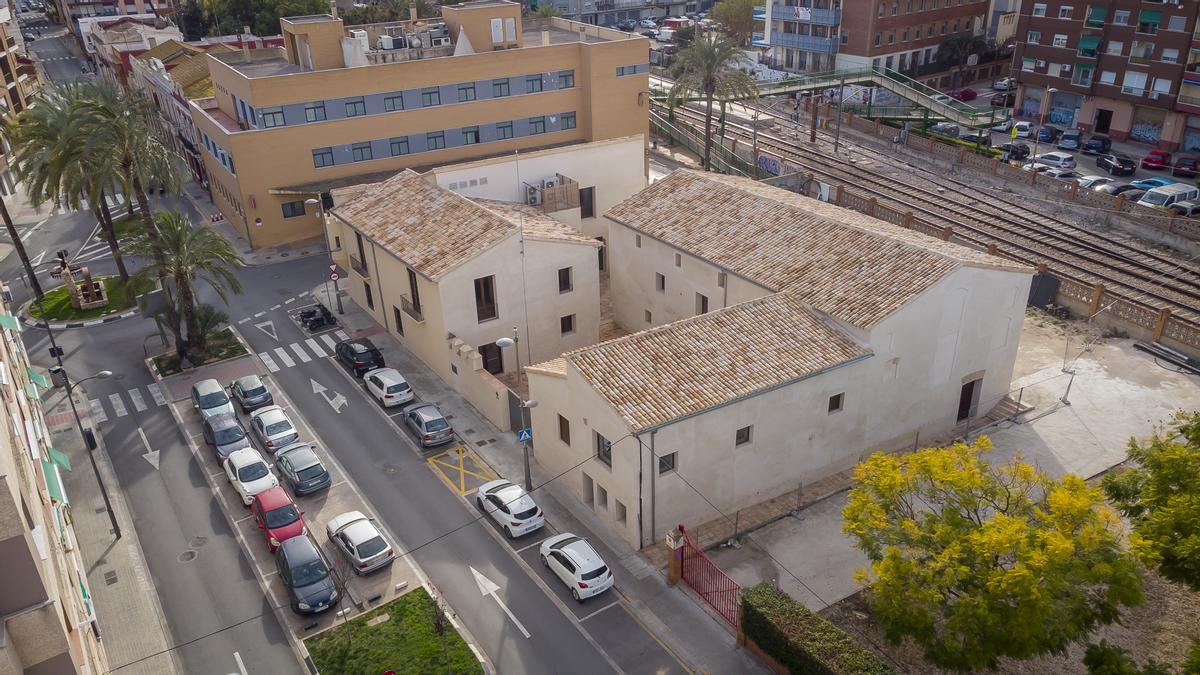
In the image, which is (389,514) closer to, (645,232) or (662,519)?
(662,519)

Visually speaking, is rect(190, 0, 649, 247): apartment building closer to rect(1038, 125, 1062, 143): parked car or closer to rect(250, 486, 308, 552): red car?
rect(250, 486, 308, 552): red car

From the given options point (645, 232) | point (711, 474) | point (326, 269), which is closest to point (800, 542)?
point (711, 474)

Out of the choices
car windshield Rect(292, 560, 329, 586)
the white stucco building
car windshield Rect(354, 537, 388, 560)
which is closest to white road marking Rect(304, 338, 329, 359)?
the white stucco building

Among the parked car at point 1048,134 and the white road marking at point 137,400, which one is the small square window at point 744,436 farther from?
the parked car at point 1048,134

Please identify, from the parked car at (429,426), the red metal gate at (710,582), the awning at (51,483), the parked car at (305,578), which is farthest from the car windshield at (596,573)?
the awning at (51,483)

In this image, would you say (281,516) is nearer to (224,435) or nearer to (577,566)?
(224,435)

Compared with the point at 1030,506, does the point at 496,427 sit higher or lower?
lower
